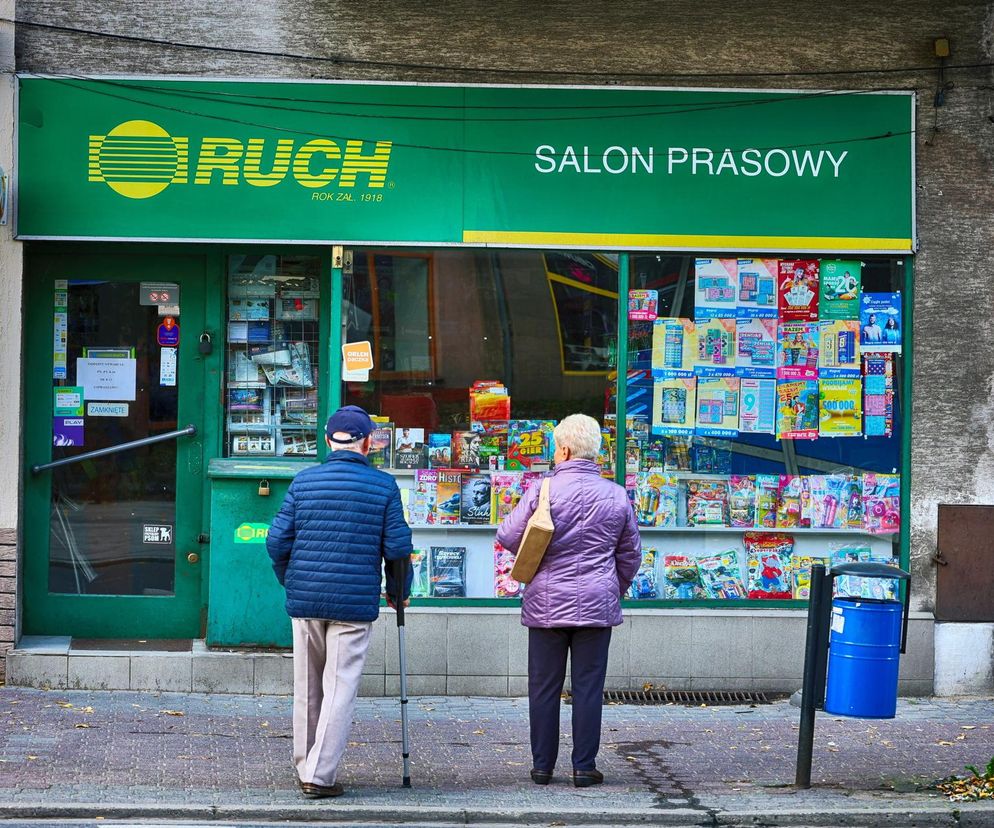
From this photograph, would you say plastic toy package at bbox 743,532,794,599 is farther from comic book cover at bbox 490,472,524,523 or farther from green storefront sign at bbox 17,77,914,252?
green storefront sign at bbox 17,77,914,252

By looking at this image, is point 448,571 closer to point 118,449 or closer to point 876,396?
point 118,449

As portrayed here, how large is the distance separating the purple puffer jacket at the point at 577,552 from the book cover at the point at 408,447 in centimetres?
243

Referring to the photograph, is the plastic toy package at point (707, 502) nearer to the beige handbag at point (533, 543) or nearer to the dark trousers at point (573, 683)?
the dark trousers at point (573, 683)

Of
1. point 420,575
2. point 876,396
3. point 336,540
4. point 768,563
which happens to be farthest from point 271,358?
point 876,396

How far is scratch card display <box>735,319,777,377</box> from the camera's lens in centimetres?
945

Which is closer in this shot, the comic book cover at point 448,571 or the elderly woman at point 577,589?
the elderly woman at point 577,589

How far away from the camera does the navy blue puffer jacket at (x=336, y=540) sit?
21.3 ft

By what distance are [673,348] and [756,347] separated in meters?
0.59

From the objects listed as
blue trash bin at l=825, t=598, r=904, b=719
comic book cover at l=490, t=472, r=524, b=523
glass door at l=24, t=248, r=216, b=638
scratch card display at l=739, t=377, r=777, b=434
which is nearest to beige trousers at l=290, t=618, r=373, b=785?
blue trash bin at l=825, t=598, r=904, b=719

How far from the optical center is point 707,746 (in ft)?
26.1

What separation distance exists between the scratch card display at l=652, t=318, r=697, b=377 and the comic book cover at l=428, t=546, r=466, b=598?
188 centimetres

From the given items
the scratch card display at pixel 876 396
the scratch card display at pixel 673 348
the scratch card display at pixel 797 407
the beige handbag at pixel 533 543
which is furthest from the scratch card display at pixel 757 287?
the beige handbag at pixel 533 543

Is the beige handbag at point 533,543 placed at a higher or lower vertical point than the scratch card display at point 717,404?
lower

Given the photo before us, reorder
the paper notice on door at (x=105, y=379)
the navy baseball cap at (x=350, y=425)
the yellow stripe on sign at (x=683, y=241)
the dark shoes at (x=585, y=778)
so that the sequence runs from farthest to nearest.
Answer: the paper notice on door at (x=105, y=379), the yellow stripe on sign at (x=683, y=241), the dark shoes at (x=585, y=778), the navy baseball cap at (x=350, y=425)
